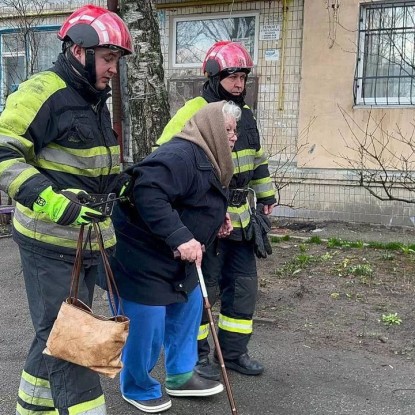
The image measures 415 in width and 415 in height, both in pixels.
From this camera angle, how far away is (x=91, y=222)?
247 cm

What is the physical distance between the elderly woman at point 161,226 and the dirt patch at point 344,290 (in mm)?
1628

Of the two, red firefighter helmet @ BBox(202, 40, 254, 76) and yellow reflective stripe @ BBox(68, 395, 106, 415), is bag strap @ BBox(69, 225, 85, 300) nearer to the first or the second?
yellow reflective stripe @ BBox(68, 395, 106, 415)

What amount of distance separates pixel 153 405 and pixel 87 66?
1.88 meters

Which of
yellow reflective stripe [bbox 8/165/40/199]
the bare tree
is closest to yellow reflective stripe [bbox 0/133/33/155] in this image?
yellow reflective stripe [bbox 8/165/40/199]

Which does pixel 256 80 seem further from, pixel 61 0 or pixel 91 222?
pixel 91 222

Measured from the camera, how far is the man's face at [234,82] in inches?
147

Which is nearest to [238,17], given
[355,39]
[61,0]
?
[355,39]

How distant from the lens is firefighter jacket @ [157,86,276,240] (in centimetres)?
367

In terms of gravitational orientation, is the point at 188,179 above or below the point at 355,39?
below

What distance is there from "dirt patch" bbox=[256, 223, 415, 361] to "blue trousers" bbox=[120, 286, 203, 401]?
1.35 meters

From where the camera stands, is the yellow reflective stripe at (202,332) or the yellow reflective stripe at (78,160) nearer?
the yellow reflective stripe at (78,160)

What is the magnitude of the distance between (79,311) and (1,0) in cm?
991

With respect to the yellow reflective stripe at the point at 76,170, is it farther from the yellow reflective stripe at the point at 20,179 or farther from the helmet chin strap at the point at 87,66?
the helmet chin strap at the point at 87,66

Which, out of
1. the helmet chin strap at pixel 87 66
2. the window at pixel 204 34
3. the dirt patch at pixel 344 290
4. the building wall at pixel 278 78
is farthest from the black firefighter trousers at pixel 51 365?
the window at pixel 204 34
